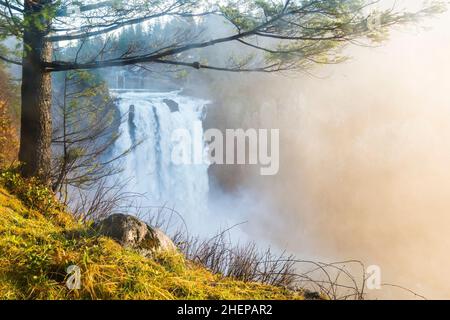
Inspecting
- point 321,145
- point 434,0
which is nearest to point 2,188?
point 434,0

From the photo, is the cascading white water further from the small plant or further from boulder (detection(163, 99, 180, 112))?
the small plant

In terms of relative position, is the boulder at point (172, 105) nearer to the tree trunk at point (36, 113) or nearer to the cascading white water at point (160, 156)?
the cascading white water at point (160, 156)

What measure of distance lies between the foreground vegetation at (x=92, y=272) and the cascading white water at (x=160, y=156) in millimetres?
12495

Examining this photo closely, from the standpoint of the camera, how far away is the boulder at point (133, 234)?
321cm

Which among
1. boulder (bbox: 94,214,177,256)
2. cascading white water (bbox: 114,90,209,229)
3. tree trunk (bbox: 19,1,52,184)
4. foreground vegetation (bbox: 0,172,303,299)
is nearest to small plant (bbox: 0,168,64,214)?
tree trunk (bbox: 19,1,52,184)

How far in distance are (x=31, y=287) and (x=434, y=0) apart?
4219 mm

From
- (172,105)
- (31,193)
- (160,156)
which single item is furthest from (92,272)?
(172,105)

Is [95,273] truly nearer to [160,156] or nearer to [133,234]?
[133,234]

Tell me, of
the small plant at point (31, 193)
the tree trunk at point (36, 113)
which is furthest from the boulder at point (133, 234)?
the tree trunk at point (36, 113)

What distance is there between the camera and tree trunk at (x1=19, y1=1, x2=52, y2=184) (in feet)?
15.0

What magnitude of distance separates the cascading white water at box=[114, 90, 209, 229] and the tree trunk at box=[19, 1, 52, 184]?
10627 mm

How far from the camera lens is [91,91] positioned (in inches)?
227

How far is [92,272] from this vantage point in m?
2.29
